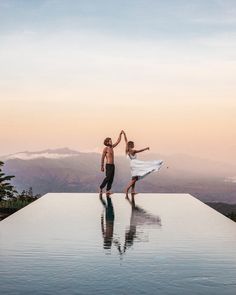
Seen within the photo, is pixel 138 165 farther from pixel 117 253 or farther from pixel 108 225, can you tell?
pixel 117 253

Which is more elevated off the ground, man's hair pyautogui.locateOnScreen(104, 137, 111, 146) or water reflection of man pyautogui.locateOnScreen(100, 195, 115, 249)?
man's hair pyautogui.locateOnScreen(104, 137, 111, 146)

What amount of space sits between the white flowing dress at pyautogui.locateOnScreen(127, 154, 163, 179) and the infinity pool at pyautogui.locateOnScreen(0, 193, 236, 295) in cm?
412

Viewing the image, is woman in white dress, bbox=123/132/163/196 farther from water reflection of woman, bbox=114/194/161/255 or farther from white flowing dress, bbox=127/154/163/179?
water reflection of woman, bbox=114/194/161/255

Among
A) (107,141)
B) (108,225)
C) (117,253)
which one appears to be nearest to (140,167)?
(107,141)

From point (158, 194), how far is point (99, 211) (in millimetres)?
8493

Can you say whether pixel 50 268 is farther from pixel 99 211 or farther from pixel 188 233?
pixel 99 211

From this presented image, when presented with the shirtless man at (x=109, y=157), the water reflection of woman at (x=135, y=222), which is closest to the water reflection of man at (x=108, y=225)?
the water reflection of woman at (x=135, y=222)

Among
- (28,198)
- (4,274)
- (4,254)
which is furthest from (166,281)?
(28,198)

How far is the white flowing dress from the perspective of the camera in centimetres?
2042

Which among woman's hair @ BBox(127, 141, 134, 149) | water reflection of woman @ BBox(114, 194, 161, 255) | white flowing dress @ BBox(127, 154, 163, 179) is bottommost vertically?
water reflection of woman @ BBox(114, 194, 161, 255)

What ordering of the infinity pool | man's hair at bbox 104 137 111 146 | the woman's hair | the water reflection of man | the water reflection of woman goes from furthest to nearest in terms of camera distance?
man's hair at bbox 104 137 111 146, the woman's hair, the water reflection of man, the water reflection of woman, the infinity pool

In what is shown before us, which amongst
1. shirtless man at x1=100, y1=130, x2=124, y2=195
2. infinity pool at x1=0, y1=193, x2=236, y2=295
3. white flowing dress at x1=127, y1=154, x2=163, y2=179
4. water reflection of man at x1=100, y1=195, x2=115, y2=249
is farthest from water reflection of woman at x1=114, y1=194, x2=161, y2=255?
shirtless man at x1=100, y1=130, x2=124, y2=195

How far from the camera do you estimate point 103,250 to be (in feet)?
31.1

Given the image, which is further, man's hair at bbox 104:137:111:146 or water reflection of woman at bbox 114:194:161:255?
man's hair at bbox 104:137:111:146
